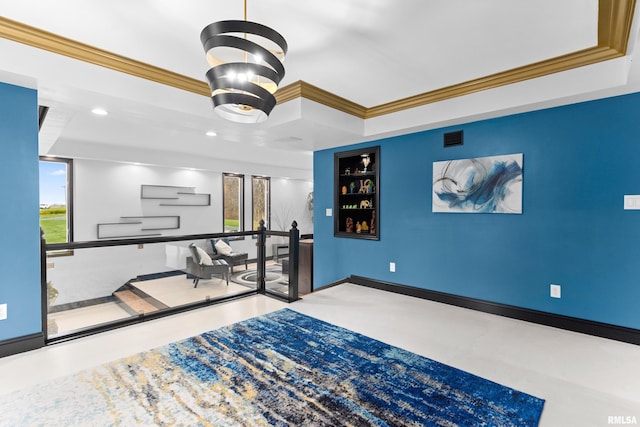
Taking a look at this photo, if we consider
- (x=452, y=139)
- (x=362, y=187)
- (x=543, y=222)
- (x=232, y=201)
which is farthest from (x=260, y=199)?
(x=543, y=222)

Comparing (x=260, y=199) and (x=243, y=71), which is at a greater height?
(x=243, y=71)

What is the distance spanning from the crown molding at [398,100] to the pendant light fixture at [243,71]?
1.51m

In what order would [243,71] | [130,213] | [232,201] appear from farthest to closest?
[232,201] → [130,213] → [243,71]

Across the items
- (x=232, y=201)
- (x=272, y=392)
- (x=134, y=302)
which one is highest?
(x=232, y=201)

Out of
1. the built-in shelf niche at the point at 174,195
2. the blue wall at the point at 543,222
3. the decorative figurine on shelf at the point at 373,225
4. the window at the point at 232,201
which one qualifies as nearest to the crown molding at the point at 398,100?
the blue wall at the point at 543,222

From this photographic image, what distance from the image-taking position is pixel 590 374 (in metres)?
2.36

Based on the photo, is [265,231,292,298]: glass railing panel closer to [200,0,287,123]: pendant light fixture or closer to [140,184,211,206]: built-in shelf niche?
[200,0,287,123]: pendant light fixture

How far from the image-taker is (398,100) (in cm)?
401

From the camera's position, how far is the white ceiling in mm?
2172

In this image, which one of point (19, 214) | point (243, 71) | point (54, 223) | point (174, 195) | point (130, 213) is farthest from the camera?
point (174, 195)

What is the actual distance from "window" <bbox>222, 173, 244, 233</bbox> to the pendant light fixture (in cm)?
664

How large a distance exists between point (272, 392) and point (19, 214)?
2540 mm

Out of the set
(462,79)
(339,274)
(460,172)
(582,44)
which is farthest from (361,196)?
(582,44)

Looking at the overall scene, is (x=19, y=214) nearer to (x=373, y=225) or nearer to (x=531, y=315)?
(x=373, y=225)
